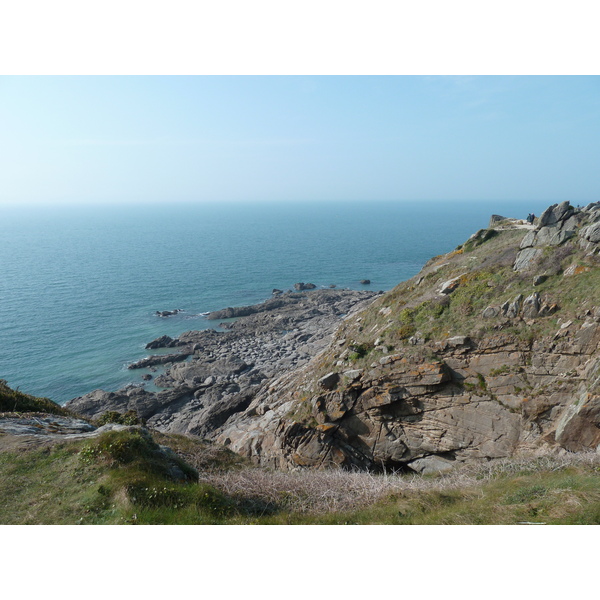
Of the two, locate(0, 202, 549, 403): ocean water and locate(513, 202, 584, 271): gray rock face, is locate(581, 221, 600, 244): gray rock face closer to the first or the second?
locate(513, 202, 584, 271): gray rock face

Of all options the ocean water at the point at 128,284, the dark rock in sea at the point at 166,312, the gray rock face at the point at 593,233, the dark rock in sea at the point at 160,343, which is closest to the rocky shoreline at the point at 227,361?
the dark rock in sea at the point at 160,343

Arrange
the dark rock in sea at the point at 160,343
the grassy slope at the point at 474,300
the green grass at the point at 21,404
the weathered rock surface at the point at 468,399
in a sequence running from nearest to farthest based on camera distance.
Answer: the weathered rock surface at the point at 468,399, the grassy slope at the point at 474,300, the green grass at the point at 21,404, the dark rock in sea at the point at 160,343

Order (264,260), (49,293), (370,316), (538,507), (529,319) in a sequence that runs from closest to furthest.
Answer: (538,507)
(529,319)
(370,316)
(49,293)
(264,260)

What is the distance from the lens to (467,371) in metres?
19.3

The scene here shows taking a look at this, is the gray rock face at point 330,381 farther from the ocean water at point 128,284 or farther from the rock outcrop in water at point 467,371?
the ocean water at point 128,284

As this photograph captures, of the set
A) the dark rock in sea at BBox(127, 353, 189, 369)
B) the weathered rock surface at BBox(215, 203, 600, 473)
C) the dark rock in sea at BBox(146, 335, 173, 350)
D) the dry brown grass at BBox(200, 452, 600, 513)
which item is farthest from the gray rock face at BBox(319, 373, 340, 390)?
the dark rock in sea at BBox(146, 335, 173, 350)

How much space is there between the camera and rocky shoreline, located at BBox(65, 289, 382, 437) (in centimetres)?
3844

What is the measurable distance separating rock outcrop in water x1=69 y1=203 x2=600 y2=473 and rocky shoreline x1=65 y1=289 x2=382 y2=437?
1180cm

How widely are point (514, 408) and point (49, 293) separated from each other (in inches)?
3379

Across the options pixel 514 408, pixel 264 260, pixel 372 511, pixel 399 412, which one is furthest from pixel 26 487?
pixel 264 260

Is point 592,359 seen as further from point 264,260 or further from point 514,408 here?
point 264,260

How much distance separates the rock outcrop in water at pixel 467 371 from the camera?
1695 cm

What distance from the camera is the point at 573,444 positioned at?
50.0 feet

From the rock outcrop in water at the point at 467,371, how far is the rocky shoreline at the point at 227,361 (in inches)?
465
